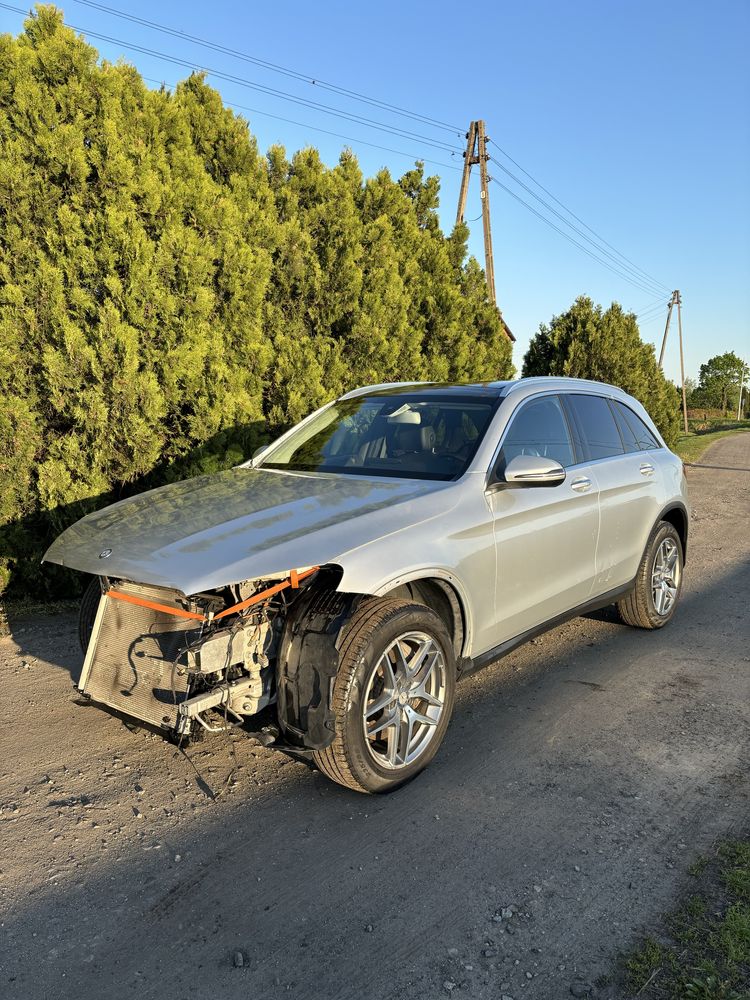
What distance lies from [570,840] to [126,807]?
190 cm

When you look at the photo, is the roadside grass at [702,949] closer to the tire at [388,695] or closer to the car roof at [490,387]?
the tire at [388,695]

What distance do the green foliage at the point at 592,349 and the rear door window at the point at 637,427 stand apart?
436 inches

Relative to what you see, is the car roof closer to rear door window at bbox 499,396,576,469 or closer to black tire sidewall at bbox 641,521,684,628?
rear door window at bbox 499,396,576,469

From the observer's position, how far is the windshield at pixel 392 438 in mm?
4117

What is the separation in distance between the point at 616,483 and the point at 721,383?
11498 cm

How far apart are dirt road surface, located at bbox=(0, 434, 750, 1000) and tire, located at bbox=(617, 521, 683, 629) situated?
90 cm

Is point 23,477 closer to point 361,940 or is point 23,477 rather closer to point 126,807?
point 126,807

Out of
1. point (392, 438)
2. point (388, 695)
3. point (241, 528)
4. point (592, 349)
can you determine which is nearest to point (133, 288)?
point (392, 438)

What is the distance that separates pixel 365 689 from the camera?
123 inches

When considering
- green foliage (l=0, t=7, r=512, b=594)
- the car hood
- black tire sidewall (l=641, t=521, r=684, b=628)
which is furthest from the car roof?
green foliage (l=0, t=7, r=512, b=594)

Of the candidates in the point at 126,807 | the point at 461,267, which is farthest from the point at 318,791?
the point at 461,267

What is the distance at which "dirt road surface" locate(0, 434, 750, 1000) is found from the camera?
2.36m

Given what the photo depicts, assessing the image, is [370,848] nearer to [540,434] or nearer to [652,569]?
[540,434]

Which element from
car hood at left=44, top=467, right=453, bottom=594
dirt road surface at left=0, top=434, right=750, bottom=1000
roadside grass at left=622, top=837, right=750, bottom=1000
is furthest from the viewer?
car hood at left=44, top=467, right=453, bottom=594
